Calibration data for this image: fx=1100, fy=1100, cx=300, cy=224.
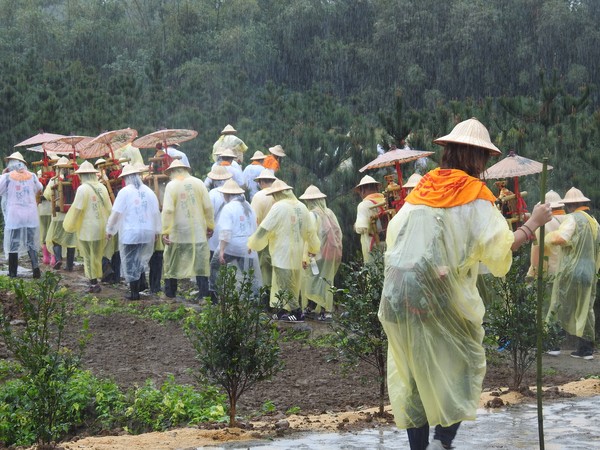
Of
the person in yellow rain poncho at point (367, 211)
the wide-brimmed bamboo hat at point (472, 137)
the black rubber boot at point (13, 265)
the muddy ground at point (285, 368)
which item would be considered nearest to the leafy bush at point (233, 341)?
the muddy ground at point (285, 368)

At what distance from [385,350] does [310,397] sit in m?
1.77

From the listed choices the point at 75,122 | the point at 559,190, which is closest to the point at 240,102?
the point at 75,122

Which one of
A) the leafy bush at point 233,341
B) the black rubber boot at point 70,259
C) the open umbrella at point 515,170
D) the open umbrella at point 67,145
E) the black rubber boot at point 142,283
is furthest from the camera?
the black rubber boot at point 70,259

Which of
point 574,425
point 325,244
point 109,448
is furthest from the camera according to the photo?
point 325,244

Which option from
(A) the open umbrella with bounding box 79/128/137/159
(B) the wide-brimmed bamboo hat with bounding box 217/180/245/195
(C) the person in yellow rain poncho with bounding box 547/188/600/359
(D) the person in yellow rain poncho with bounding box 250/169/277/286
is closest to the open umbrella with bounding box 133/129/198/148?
(A) the open umbrella with bounding box 79/128/137/159

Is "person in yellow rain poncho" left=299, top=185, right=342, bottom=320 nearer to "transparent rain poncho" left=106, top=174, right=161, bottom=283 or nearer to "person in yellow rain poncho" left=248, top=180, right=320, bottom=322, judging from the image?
"person in yellow rain poncho" left=248, top=180, right=320, bottom=322

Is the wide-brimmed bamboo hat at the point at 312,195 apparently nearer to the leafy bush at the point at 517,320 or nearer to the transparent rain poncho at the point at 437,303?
the leafy bush at the point at 517,320

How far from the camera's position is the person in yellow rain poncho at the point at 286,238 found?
42.2 feet

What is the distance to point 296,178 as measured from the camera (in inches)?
640

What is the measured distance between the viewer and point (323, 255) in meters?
13.9

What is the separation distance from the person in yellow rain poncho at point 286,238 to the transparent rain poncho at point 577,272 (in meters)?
2.85

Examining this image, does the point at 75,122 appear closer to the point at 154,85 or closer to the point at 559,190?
the point at 154,85

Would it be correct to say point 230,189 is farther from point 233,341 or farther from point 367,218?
point 233,341

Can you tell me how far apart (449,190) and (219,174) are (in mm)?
9957
